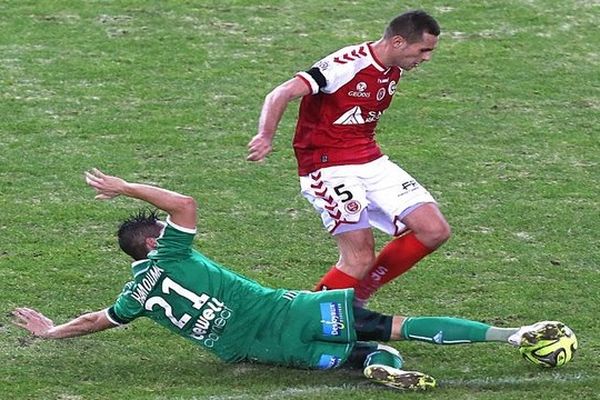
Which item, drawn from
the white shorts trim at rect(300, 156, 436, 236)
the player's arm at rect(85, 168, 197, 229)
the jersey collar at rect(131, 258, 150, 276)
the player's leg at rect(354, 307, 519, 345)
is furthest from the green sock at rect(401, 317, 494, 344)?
the jersey collar at rect(131, 258, 150, 276)

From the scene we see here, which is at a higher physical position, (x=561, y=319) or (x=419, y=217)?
(x=419, y=217)

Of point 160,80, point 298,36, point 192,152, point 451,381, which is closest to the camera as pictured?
point 451,381

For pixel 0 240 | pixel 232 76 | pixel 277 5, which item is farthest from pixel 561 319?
pixel 277 5

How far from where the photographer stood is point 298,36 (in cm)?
1291

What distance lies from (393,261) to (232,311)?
1179mm

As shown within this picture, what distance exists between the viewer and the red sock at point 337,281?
24.9ft

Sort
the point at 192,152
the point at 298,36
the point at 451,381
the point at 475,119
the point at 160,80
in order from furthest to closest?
1. the point at 298,36
2. the point at 160,80
3. the point at 475,119
4. the point at 192,152
5. the point at 451,381

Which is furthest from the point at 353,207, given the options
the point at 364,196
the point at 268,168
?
the point at 268,168

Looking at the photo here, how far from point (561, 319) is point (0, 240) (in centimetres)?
372

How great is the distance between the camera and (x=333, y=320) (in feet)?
22.9

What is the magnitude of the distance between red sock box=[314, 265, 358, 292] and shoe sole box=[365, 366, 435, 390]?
0.90 metres

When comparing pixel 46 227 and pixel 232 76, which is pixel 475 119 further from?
pixel 46 227

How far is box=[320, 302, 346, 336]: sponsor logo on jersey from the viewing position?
697 cm

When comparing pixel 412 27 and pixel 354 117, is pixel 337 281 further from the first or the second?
pixel 412 27
